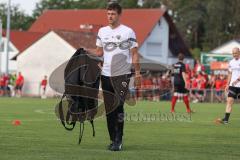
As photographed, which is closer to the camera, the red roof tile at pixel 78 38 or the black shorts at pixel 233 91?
the black shorts at pixel 233 91

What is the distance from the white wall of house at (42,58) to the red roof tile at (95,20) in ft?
27.3

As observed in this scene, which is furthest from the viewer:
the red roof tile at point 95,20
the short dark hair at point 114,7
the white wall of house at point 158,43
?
the red roof tile at point 95,20

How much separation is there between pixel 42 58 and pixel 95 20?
51.5ft

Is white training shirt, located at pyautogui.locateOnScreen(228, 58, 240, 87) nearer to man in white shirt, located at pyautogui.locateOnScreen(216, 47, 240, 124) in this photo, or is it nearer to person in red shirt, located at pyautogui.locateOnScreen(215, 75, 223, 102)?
man in white shirt, located at pyautogui.locateOnScreen(216, 47, 240, 124)

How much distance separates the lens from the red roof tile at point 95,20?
7156 centimetres

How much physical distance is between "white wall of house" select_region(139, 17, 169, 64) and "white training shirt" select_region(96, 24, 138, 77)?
59.3 meters

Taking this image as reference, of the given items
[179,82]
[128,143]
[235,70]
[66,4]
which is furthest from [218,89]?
[66,4]

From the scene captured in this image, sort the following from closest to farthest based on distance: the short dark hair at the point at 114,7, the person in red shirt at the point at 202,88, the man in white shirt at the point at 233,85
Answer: the short dark hair at the point at 114,7 < the man in white shirt at the point at 233,85 < the person in red shirt at the point at 202,88

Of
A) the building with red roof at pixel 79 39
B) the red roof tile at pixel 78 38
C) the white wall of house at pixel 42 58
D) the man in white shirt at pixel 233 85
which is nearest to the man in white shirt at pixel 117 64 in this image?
Answer: the man in white shirt at pixel 233 85

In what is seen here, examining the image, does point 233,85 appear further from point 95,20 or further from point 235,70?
point 95,20

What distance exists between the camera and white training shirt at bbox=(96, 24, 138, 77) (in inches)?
434

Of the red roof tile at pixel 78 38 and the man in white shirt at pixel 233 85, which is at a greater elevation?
the red roof tile at pixel 78 38

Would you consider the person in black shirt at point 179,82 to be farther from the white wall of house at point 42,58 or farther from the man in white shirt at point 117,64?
the white wall of house at point 42,58

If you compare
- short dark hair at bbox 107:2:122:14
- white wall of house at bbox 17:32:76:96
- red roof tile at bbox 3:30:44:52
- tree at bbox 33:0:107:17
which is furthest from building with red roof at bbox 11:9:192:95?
short dark hair at bbox 107:2:122:14
